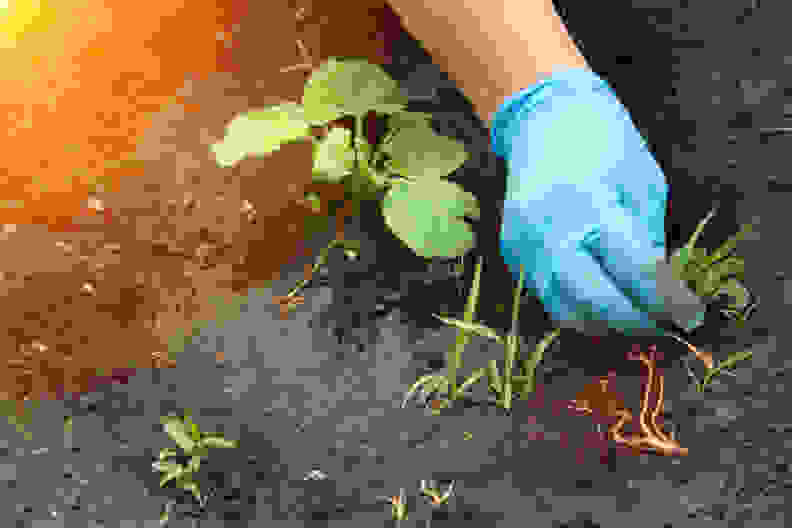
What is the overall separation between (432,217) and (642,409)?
46 cm

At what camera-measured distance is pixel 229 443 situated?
4.83ft

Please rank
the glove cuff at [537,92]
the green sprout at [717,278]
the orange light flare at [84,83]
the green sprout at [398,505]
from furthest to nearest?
1. the orange light flare at [84,83]
2. the glove cuff at [537,92]
3. the green sprout at [717,278]
4. the green sprout at [398,505]

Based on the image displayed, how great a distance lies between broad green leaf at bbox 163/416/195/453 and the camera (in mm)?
1468

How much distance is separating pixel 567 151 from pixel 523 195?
0.11 m

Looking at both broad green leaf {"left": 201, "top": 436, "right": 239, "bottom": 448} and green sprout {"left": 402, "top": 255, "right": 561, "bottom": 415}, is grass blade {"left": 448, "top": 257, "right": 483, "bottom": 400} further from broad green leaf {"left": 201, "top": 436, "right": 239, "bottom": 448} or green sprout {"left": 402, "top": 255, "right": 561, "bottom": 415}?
broad green leaf {"left": 201, "top": 436, "right": 239, "bottom": 448}

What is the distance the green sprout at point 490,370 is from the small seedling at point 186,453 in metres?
0.32

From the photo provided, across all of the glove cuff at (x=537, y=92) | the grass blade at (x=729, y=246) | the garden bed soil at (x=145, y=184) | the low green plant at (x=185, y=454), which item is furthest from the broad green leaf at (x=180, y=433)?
the grass blade at (x=729, y=246)

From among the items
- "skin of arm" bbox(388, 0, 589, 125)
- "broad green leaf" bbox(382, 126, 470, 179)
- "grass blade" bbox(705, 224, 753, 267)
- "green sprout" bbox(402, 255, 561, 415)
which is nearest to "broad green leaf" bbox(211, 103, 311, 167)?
"broad green leaf" bbox(382, 126, 470, 179)

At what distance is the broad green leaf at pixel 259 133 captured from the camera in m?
1.63

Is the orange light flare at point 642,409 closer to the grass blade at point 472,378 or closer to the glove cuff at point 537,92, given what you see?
the grass blade at point 472,378

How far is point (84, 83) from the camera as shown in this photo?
6.57ft

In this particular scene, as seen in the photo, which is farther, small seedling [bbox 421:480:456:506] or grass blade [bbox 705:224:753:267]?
grass blade [bbox 705:224:753:267]

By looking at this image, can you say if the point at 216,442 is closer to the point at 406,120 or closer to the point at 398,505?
the point at 398,505

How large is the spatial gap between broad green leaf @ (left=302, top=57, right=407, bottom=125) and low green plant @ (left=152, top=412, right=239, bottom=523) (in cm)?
57
